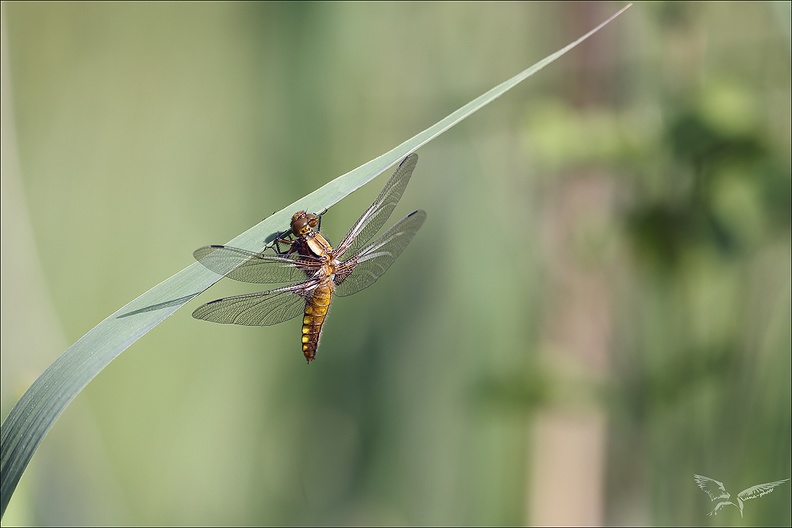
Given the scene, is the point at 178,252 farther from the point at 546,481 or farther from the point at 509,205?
the point at 546,481

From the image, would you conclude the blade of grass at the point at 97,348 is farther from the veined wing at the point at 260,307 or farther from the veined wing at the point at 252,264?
the veined wing at the point at 260,307

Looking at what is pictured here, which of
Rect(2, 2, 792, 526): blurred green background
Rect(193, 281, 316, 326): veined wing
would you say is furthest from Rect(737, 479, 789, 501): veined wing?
Rect(193, 281, 316, 326): veined wing

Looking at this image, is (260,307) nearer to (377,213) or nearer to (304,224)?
(304,224)

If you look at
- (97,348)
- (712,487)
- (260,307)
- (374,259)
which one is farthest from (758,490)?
(97,348)

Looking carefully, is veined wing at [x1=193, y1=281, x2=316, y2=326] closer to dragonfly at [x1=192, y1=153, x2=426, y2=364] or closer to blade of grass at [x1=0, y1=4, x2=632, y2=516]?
dragonfly at [x1=192, y1=153, x2=426, y2=364]

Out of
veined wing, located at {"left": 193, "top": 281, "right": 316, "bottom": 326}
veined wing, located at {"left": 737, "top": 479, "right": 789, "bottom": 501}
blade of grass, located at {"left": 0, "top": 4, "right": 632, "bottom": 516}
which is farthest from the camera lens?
veined wing, located at {"left": 737, "top": 479, "right": 789, "bottom": 501}

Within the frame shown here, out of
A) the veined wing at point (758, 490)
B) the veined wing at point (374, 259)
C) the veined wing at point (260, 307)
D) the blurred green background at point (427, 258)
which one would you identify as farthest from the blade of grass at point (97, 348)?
the veined wing at point (758, 490)

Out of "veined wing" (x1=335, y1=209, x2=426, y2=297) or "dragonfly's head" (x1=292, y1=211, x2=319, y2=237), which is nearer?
"dragonfly's head" (x1=292, y1=211, x2=319, y2=237)
